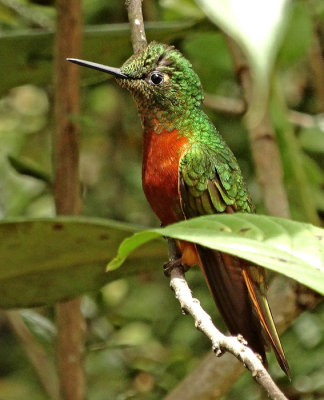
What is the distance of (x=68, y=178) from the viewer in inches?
73.8

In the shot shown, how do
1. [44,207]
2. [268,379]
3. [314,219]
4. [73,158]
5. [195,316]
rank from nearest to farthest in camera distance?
[268,379] < [195,316] < [73,158] < [314,219] < [44,207]

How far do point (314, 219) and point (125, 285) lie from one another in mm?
1270

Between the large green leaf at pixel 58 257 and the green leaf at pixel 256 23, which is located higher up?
the green leaf at pixel 256 23

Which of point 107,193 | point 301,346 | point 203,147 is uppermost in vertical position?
point 203,147

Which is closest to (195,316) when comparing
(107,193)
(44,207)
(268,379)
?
(268,379)

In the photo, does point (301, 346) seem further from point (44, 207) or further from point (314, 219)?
point (44, 207)

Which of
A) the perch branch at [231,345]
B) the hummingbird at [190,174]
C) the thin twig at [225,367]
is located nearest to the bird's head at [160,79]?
the hummingbird at [190,174]

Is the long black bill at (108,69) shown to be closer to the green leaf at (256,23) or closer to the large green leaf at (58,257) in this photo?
the large green leaf at (58,257)

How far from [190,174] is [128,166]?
1470mm

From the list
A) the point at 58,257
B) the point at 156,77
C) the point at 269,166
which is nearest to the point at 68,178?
the point at 58,257

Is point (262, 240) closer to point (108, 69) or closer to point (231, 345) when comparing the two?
point (231, 345)

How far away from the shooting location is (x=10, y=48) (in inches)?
77.0

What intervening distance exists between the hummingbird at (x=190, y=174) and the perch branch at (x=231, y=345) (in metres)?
0.47

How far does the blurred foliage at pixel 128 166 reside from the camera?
211 cm
